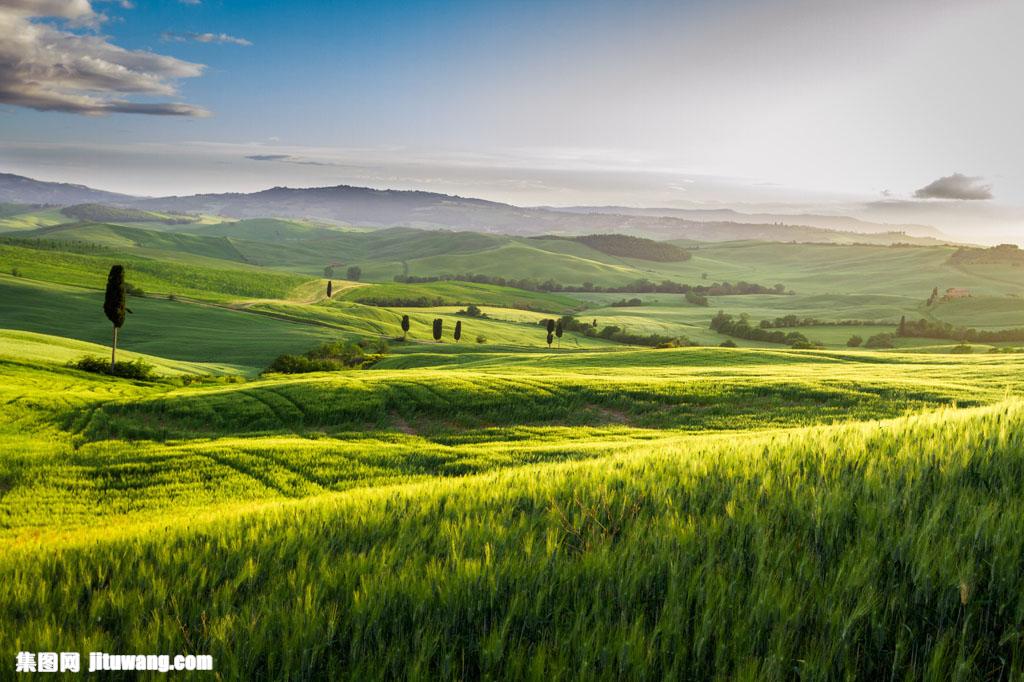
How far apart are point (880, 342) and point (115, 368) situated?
486 ft

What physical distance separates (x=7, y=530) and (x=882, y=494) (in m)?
18.4

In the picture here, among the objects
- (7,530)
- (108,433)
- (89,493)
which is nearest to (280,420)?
(108,433)

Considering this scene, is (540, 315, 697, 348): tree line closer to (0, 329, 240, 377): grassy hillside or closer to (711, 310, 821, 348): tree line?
(711, 310, 821, 348): tree line

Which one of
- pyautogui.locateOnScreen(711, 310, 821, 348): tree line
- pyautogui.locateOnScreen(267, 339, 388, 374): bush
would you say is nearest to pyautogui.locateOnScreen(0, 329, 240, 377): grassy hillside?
pyautogui.locateOnScreen(267, 339, 388, 374): bush

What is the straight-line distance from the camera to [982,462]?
4.38 metres

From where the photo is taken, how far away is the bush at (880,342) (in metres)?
134

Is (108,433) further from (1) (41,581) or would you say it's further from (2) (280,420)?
(1) (41,581)

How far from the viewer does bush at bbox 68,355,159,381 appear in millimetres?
55719

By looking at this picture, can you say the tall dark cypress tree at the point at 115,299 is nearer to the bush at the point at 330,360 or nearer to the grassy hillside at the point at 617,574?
the bush at the point at 330,360

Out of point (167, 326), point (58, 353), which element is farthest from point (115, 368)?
point (167, 326)

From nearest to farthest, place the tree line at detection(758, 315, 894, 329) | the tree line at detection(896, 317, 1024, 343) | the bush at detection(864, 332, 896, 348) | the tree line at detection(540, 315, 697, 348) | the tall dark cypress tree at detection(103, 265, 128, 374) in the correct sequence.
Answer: the tall dark cypress tree at detection(103, 265, 128, 374)
the bush at detection(864, 332, 896, 348)
the tree line at detection(896, 317, 1024, 343)
the tree line at detection(540, 315, 697, 348)
the tree line at detection(758, 315, 894, 329)

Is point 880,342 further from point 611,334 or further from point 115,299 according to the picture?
point 115,299

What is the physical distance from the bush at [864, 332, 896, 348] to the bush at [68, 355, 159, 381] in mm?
141534

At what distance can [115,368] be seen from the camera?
57.4 metres
